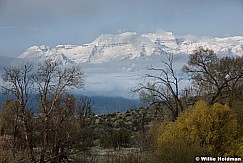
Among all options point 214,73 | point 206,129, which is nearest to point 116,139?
point 214,73

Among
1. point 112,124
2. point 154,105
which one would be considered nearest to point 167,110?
point 154,105

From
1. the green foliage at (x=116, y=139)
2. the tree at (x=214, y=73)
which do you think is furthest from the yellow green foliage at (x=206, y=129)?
the green foliage at (x=116, y=139)

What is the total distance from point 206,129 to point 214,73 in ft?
53.7

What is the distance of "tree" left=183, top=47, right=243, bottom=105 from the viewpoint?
160 feet

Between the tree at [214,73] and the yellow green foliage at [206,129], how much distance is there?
28.1 feet

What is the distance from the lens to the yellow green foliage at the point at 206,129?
36.5 metres

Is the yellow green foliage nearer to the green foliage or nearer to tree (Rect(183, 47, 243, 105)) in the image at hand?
tree (Rect(183, 47, 243, 105))

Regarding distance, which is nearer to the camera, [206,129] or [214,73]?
[206,129]

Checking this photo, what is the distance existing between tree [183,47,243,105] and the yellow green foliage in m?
8.55

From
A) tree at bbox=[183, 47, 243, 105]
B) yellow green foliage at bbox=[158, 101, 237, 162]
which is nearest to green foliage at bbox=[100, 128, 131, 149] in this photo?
tree at bbox=[183, 47, 243, 105]

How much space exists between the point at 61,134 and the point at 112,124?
1331 inches

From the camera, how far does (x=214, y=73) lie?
5328 cm

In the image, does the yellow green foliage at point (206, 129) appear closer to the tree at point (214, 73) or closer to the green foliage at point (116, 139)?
the tree at point (214, 73)

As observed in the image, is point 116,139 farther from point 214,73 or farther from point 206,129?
point 206,129
